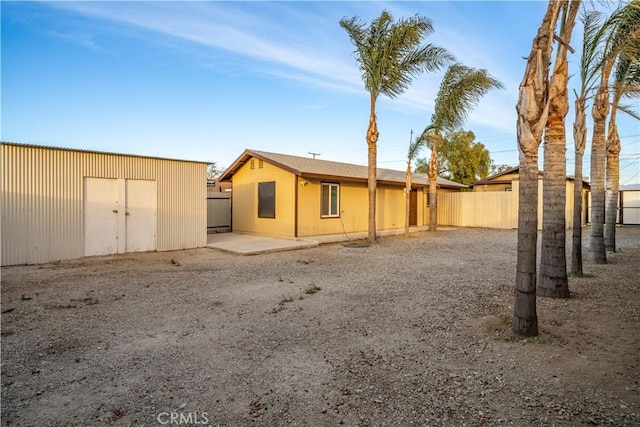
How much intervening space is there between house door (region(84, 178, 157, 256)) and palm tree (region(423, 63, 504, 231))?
10.4m

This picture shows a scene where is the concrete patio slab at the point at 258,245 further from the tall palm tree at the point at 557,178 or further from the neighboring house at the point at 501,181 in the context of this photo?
the neighboring house at the point at 501,181

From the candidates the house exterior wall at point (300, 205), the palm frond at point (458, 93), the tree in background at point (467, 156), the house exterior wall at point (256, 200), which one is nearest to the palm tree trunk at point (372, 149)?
the house exterior wall at point (300, 205)

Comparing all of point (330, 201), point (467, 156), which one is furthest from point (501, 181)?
point (330, 201)

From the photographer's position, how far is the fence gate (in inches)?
595

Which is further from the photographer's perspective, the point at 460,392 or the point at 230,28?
the point at 230,28

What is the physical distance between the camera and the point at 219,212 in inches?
603

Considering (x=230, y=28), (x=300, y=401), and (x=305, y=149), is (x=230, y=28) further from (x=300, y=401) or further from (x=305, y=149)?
(x=305, y=149)

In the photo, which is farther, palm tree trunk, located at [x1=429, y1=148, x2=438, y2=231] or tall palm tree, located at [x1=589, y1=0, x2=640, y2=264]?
palm tree trunk, located at [x1=429, y1=148, x2=438, y2=231]

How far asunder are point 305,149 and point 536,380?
2270 centimetres

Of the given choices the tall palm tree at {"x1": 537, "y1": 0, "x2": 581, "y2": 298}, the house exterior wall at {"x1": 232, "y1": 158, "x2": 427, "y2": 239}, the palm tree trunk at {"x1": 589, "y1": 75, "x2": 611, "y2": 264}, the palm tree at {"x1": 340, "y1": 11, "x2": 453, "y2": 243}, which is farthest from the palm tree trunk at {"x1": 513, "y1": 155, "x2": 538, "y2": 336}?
the house exterior wall at {"x1": 232, "y1": 158, "x2": 427, "y2": 239}

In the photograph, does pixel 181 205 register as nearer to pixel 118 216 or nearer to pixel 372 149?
pixel 118 216

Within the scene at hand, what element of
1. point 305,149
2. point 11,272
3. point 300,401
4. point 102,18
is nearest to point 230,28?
point 102,18

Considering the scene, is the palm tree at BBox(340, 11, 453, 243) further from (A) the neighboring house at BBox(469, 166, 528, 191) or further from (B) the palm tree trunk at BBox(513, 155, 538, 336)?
(A) the neighboring house at BBox(469, 166, 528, 191)

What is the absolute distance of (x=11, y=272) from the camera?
6879 mm
